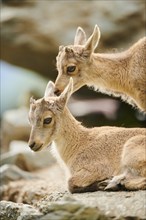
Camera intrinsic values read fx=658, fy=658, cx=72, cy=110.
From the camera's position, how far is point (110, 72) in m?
12.0

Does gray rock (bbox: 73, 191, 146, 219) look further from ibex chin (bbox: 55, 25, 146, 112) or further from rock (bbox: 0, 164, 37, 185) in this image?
rock (bbox: 0, 164, 37, 185)

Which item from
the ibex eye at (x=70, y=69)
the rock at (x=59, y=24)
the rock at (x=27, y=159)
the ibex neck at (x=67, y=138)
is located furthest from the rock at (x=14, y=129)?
the ibex neck at (x=67, y=138)

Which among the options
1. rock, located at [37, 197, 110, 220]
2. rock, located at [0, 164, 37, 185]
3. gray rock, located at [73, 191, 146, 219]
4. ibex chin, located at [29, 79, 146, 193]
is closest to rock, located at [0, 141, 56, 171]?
rock, located at [0, 164, 37, 185]

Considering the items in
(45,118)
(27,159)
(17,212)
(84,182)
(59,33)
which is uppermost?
(59,33)

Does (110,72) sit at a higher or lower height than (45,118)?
higher

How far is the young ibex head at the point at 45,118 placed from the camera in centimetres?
985

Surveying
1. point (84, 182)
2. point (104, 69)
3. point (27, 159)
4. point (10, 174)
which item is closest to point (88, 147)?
point (84, 182)

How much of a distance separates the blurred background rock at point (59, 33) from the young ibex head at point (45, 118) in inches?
383

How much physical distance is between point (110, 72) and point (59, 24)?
985cm

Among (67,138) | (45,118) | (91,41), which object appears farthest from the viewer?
(91,41)

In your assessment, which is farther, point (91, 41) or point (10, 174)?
point (10, 174)

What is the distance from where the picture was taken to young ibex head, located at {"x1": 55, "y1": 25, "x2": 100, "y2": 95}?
11.1 m

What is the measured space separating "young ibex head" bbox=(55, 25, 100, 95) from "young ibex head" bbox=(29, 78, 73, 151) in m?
0.77

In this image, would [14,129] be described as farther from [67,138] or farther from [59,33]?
[67,138]
